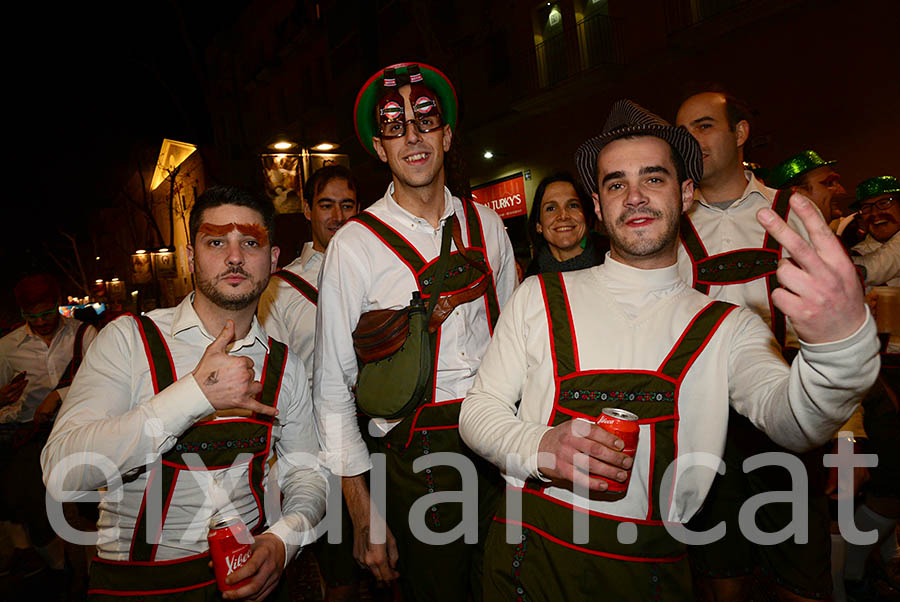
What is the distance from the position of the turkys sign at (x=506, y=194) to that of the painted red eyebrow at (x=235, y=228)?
13.0 m

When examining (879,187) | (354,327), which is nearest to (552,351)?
(354,327)

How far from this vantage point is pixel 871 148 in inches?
346

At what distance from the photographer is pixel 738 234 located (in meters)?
2.95

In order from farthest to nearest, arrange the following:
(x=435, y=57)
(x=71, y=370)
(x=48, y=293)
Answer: (x=435, y=57)
(x=48, y=293)
(x=71, y=370)

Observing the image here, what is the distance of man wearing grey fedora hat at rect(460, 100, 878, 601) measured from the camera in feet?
5.77

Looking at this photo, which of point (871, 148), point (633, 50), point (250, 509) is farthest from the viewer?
point (633, 50)

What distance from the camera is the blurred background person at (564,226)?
4.17 m

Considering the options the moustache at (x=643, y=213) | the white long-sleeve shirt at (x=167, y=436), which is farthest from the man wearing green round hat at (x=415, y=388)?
the moustache at (x=643, y=213)

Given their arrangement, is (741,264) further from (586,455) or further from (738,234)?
(586,455)

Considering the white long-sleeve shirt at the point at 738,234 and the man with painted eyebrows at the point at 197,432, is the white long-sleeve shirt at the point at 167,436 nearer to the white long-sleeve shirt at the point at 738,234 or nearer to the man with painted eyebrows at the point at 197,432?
the man with painted eyebrows at the point at 197,432

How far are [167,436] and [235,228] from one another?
1.00 metres

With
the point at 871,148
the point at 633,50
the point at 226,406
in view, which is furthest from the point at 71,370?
the point at 633,50

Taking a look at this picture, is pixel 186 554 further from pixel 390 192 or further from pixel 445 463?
pixel 390 192

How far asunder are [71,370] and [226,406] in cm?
406
